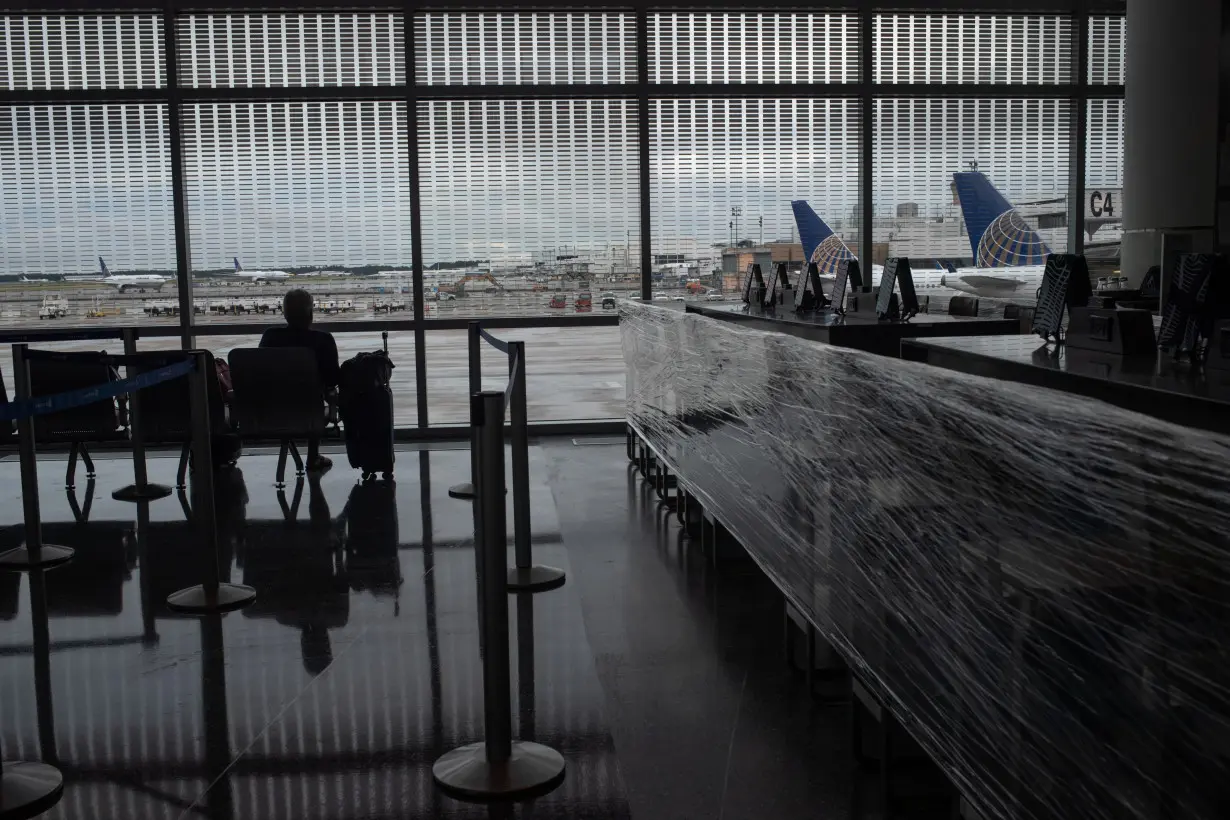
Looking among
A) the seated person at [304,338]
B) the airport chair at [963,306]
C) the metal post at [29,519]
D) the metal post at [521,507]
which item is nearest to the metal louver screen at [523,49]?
the seated person at [304,338]

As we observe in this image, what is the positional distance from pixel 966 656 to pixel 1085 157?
6.80 metres

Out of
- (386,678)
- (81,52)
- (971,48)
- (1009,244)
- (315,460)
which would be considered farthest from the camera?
(1009,244)

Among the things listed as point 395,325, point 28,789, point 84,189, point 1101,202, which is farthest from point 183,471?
point 1101,202

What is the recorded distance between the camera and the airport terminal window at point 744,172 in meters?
7.65

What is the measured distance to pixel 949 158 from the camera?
780 centimetres

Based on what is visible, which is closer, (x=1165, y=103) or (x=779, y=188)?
(x=1165, y=103)

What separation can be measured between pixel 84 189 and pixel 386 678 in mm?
Answer: 5572

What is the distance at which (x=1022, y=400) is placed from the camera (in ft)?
5.58

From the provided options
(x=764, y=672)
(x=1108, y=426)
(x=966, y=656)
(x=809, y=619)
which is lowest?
(x=764, y=672)

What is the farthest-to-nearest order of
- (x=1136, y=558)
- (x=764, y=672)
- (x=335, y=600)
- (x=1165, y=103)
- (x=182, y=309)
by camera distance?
1. (x=182, y=309)
2. (x=1165, y=103)
3. (x=335, y=600)
4. (x=764, y=672)
5. (x=1136, y=558)

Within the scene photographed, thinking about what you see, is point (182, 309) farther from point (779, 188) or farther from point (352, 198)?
point (779, 188)

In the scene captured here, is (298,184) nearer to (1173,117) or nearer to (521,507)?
(521,507)

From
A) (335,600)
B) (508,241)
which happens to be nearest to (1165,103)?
(508,241)

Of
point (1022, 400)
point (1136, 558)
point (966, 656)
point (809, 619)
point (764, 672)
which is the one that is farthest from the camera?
point (764, 672)
